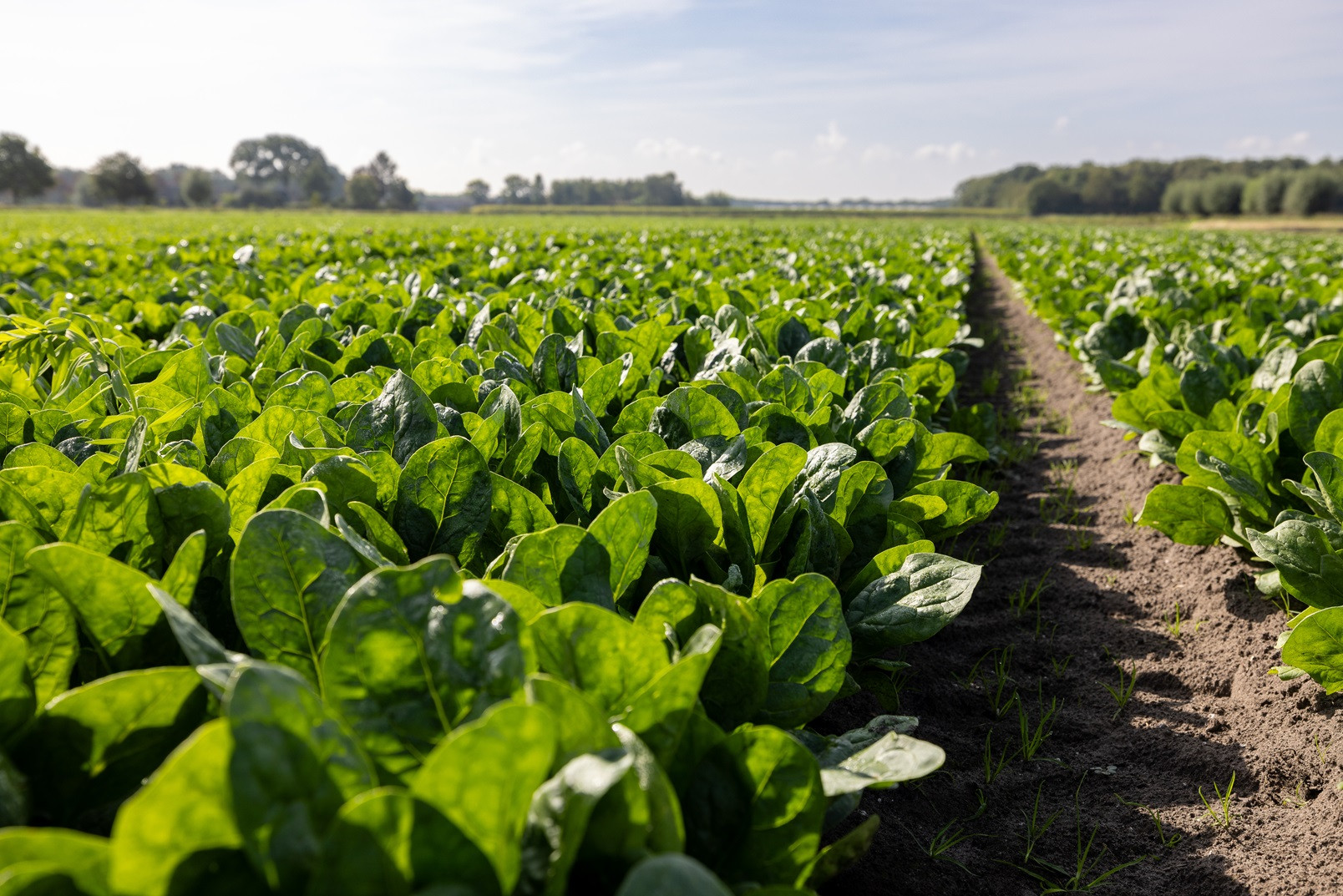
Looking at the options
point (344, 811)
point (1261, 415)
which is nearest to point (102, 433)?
point (344, 811)

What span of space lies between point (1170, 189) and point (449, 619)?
103586 millimetres

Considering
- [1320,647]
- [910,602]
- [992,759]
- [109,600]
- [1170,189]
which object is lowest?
[992,759]

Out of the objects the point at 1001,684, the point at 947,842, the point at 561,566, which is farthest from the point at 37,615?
the point at 1001,684

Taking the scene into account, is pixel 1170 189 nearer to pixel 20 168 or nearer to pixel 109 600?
pixel 109 600

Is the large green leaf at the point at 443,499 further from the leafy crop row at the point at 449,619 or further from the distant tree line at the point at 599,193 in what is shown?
the distant tree line at the point at 599,193

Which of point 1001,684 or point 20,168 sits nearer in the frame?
point 1001,684

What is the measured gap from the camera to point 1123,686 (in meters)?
3.10

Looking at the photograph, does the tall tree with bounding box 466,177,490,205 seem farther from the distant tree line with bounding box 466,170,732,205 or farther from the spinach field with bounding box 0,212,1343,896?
the spinach field with bounding box 0,212,1343,896

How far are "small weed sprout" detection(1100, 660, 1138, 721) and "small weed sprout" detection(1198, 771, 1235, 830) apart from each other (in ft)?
1.45

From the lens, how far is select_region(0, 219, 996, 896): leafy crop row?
2.68ft

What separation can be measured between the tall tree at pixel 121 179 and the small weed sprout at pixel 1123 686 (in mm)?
100314

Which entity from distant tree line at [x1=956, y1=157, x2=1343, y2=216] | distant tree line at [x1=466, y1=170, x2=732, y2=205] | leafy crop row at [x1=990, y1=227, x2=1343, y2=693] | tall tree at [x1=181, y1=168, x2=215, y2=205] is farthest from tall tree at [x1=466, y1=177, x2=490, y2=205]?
leafy crop row at [x1=990, y1=227, x2=1343, y2=693]

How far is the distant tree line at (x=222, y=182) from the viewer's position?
80375 millimetres

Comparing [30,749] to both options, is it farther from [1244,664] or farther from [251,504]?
[1244,664]
